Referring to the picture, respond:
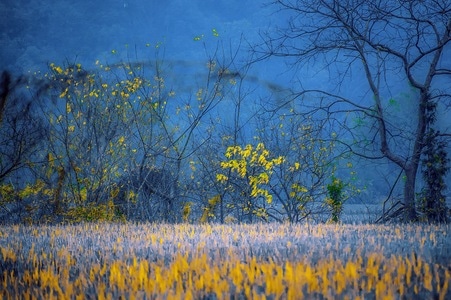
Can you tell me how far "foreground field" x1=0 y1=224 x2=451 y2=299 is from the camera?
136 inches

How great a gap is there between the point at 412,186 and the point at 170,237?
7.93m

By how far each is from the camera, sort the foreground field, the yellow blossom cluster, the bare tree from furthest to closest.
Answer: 1. the yellow blossom cluster
2. the bare tree
3. the foreground field

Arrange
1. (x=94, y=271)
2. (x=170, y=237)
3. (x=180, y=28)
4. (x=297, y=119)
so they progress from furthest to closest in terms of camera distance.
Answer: (x=180, y=28) → (x=297, y=119) → (x=170, y=237) → (x=94, y=271)

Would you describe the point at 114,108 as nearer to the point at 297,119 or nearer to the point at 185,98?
the point at 185,98

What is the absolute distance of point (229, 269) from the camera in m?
4.48

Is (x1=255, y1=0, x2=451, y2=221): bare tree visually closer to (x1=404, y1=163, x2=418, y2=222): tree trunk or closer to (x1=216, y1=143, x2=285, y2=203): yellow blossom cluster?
(x1=404, y1=163, x2=418, y2=222): tree trunk

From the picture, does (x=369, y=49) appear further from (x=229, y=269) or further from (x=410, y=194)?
(x=229, y=269)

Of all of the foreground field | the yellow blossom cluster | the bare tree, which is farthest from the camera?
the yellow blossom cluster

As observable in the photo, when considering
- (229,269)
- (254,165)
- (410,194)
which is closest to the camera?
(229,269)

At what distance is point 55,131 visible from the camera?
15234 mm

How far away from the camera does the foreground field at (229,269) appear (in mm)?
3457

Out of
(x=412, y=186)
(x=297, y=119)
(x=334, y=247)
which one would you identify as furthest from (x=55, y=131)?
(x=334, y=247)

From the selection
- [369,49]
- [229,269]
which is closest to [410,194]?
A: [369,49]

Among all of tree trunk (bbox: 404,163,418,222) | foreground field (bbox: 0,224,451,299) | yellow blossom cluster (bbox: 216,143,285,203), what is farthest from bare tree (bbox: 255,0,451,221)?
foreground field (bbox: 0,224,451,299)
